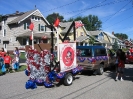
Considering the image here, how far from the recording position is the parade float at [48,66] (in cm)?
823

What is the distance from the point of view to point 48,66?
27.2 ft

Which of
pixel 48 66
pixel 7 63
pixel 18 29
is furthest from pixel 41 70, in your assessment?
pixel 18 29

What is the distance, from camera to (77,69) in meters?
9.55

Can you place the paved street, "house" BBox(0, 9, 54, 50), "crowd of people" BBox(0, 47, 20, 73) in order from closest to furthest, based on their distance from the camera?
the paved street
"crowd of people" BBox(0, 47, 20, 73)
"house" BBox(0, 9, 54, 50)

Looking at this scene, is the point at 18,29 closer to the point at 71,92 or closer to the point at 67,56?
the point at 67,56

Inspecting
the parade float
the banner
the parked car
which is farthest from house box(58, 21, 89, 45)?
the parade float

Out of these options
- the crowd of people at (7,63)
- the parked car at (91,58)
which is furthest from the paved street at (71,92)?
the crowd of people at (7,63)

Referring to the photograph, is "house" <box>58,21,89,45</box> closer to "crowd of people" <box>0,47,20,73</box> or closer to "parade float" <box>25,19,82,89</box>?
"crowd of people" <box>0,47,20,73</box>

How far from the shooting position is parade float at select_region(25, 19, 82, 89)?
8.23 m

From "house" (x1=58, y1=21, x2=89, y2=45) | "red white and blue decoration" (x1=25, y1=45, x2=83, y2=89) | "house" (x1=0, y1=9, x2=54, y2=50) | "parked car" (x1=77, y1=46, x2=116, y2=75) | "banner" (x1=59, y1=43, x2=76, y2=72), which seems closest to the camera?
"red white and blue decoration" (x1=25, y1=45, x2=83, y2=89)

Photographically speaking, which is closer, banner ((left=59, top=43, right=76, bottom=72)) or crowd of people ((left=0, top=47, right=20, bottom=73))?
banner ((left=59, top=43, right=76, bottom=72))

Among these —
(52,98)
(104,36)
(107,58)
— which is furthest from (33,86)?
(104,36)

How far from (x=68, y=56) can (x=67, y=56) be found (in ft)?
0.28

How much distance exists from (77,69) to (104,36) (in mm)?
57463
